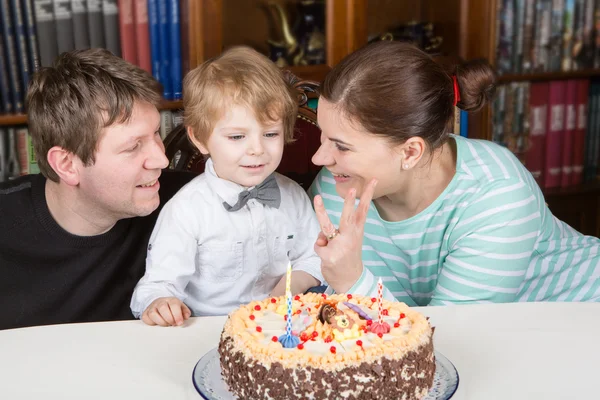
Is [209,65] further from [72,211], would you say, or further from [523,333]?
[523,333]

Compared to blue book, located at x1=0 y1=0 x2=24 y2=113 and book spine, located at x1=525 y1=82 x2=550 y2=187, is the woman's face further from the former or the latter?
book spine, located at x1=525 y1=82 x2=550 y2=187

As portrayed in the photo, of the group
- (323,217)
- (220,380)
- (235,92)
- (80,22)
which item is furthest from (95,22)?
(220,380)

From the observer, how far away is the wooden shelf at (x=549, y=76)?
122 inches

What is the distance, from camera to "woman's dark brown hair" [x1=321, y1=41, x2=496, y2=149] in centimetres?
162

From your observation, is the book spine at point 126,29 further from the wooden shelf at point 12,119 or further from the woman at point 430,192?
the woman at point 430,192

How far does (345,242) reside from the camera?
4.68 feet

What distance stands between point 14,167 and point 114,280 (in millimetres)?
828

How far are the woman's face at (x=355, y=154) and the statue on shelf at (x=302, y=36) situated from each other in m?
1.07

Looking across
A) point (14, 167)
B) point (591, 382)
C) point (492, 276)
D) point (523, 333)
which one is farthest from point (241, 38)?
point (591, 382)

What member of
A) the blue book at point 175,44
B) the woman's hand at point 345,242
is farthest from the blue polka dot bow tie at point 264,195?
the blue book at point 175,44

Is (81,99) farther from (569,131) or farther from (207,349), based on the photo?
(569,131)

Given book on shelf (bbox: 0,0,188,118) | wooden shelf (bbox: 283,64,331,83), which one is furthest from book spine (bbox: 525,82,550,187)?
book on shelf (bbox: 0,0,188,118)

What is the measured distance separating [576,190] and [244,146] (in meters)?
2.08

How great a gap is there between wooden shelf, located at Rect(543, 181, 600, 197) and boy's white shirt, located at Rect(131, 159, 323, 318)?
1743 mm
